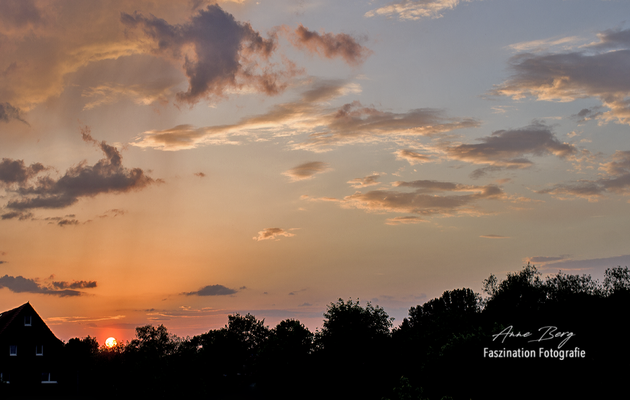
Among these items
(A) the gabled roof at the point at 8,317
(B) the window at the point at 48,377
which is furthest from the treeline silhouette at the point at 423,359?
(A) the gabled roof at the point at 8,317

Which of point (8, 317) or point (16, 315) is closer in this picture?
point (16, 315)

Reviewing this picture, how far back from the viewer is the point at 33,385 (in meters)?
80.9

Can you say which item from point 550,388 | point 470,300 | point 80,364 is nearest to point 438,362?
point 550,388

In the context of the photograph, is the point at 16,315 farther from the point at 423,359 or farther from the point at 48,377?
the point at 423,359

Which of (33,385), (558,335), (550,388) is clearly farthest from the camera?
(33,385)

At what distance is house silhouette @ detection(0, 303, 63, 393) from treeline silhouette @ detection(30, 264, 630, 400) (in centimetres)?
312

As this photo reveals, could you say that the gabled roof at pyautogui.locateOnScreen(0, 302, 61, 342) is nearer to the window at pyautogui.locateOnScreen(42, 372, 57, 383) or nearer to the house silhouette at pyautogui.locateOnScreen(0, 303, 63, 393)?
the house silhouette at pyautogui.locateOnScreen(0, 303, 63, 393)

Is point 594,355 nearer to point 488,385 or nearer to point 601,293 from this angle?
point 488,385

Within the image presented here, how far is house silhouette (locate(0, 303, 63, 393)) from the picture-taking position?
80062 millimetres

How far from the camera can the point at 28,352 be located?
82438mm

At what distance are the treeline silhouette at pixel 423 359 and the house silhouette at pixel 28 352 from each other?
3.12 m

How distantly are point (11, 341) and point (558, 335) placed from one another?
8540 centimetres

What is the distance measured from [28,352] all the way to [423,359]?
223ft

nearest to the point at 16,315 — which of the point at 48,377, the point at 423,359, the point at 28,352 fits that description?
the point at 28,352
